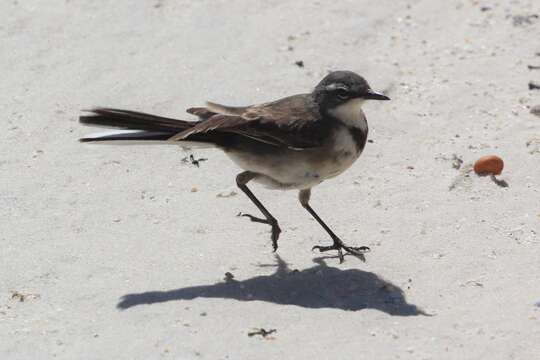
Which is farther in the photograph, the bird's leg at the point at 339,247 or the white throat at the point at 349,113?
the bird's leg at the point at 339,247

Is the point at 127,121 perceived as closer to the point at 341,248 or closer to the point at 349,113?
the point at 349,113

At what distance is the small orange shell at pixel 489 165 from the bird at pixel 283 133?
4.83 feet

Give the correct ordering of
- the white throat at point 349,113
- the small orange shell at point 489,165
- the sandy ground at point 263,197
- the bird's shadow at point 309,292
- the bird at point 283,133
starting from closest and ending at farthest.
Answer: the sandy ground at point 263,197, the bird's shadow at point 309,292, the bird at point 283,133, the white throat at point 349,113, the small orange shell at point 489,165

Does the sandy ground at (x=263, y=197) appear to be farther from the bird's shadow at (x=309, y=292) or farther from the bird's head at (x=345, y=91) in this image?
the bird's head at (x=345, y=91)

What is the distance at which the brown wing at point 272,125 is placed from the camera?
7812 millimetres

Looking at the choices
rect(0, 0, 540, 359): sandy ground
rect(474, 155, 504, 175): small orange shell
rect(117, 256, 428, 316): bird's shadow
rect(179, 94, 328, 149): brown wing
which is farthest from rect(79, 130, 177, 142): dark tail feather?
rect(474, 155, 504, 175): small orange shell

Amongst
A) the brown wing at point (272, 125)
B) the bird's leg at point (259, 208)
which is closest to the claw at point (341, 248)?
the bird's leg at point (259, 208)

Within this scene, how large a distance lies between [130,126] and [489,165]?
10.0 ft

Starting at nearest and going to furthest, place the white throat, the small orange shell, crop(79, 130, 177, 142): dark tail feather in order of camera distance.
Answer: crop(79, 130, 177, 142): dark tail feather → the white throat → the small orange shell

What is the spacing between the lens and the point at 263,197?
9039 millimetres

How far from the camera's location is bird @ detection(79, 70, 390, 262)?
25.4ft

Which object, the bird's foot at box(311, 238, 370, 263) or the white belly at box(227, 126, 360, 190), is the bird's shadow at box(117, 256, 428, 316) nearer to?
the bird's foot at box(311, 238, 370, 263)

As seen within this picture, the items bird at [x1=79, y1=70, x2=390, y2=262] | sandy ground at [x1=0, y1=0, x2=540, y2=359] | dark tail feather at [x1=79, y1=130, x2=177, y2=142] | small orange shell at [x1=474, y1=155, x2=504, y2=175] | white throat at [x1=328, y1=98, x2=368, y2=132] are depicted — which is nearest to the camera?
sandy ground at [x1=0, y1=0, x2=540, y2=359]

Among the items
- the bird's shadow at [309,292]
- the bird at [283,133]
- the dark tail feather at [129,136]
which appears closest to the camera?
the bird's shadow at [309,292]
